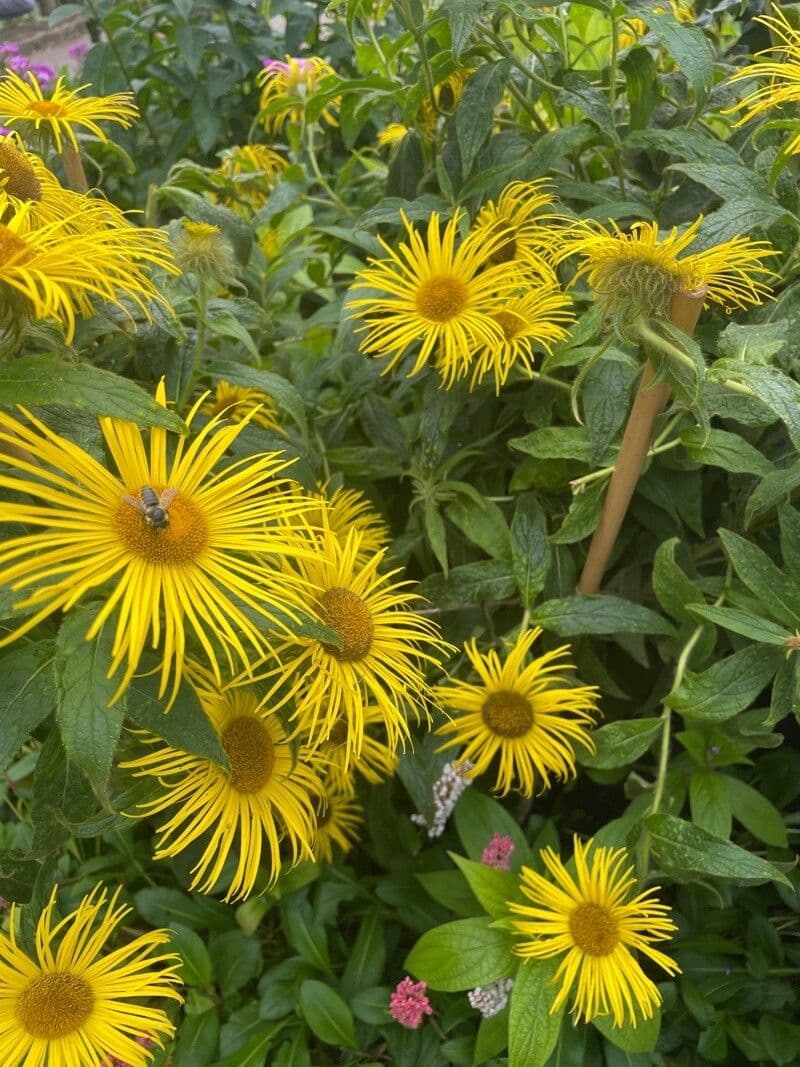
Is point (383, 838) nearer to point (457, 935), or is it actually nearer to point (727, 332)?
point (457, 935)

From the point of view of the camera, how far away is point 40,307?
0.43m

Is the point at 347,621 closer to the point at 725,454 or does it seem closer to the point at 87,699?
the point at 87,699

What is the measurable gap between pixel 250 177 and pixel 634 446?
689 mm

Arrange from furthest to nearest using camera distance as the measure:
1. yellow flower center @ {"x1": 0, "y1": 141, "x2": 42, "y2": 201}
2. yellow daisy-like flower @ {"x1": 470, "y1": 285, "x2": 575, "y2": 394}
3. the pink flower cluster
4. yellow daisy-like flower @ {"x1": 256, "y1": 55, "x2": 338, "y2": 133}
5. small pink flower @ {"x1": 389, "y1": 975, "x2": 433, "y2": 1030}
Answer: the pink flower cluster → yellow daisy-like flower @ {"x1": 256, "y1": 55, "x2": 338, "y2": 133} → small pink flower @ {"x1": 389, "y1": 975, "x2": 433, "y2": 1030} → yellow daisy-like flower @ {"x1": 470, "y1": 285, "x2": 575, "y2": 394} → yellow flower center @ {"x1": 0, "y1": 141, "x2": 42, "y2": 201}

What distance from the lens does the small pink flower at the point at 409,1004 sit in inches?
33.7

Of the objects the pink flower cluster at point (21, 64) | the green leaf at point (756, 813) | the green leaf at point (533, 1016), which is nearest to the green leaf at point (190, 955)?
the green leaf at point (533, 1016)

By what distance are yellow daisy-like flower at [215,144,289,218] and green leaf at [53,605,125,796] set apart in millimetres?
798

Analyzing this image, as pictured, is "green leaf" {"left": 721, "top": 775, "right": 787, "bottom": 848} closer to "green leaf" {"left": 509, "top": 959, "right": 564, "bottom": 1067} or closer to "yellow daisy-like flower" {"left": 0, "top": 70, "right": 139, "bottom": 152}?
"green leaf" {"left": 509, "top": 959, "right": 564, "bottom": 1067}

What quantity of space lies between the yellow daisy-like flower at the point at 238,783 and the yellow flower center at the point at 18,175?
0.33 m

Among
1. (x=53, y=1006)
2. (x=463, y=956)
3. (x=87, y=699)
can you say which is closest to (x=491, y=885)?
(x=463, y=956)

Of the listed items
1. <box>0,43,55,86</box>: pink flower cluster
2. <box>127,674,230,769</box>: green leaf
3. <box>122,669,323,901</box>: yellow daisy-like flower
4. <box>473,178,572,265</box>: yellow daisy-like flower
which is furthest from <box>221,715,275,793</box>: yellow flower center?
<box>0,43,55,86</box>: pink flower cluster

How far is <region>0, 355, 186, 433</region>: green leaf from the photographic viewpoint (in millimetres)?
453

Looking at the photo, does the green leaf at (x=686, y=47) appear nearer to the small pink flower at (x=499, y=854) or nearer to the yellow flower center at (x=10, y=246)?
the yellow flower center at (x=10, y=246)

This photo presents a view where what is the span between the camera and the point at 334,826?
94 cm
